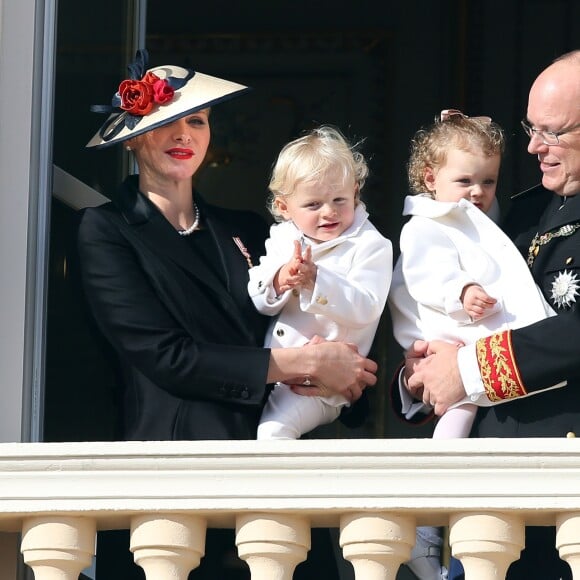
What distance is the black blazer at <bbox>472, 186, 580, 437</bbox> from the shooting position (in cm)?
483

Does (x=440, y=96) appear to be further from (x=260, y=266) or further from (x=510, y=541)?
(x=510, y=541)

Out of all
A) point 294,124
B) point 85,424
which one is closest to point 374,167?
point 294,124

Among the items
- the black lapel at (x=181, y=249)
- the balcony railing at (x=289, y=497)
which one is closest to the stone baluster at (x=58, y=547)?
the balcony railing at (x=289, y=497)

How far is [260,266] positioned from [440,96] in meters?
2.57

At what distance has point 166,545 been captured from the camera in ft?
15.3

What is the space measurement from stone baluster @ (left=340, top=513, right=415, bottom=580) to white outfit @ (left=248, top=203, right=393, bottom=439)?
433mm

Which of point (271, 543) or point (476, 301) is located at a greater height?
point (476, 301)

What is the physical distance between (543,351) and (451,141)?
0.59 m

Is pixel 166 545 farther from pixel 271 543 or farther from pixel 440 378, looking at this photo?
pixel 440 378

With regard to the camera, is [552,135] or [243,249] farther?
[243,249]

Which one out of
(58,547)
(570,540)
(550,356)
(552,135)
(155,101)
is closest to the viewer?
(570,540)

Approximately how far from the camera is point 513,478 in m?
4.61

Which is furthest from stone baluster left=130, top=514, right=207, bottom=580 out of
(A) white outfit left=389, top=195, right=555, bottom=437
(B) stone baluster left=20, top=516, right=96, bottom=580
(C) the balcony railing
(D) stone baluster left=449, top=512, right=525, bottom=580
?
(A) white outfit left=389, top=195, right=555, bottom=437

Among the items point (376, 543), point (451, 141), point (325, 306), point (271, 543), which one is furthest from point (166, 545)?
point (451, 141)
